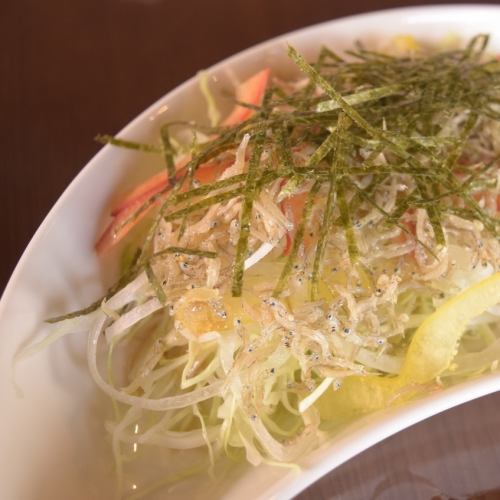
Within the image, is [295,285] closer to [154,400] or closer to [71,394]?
[154,400]

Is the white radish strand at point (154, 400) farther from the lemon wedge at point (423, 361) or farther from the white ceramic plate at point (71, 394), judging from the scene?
the lemon wedge at point (423, 361)

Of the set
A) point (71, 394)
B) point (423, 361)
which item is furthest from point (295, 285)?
point (71, 394)

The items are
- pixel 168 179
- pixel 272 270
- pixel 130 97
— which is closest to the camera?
pixel 272 270

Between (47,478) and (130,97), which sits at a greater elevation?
(130,97)

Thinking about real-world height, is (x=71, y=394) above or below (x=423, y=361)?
above

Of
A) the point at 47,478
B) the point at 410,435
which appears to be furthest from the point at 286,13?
the point at 47,478

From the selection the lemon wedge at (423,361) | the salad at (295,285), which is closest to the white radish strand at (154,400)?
the salad at (295,285)

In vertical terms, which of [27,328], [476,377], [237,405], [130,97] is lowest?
[476,377]

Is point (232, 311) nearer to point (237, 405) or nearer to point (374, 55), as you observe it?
point (237, 405)
